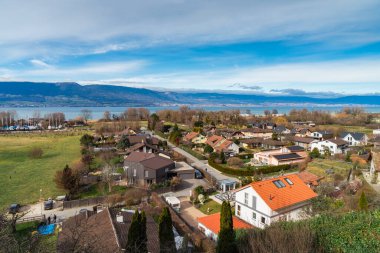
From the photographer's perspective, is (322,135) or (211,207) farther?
(322,135)

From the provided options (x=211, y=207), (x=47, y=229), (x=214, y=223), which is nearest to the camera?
(x=214, y=223)

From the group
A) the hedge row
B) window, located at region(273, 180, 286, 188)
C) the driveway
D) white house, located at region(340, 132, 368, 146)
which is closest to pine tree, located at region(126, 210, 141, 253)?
the driveway

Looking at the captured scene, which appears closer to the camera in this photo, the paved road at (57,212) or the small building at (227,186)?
the paved road at (57,212)

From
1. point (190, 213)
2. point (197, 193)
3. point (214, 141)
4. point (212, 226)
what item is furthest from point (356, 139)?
point (212, 226)

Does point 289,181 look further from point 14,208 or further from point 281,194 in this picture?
point 14,208

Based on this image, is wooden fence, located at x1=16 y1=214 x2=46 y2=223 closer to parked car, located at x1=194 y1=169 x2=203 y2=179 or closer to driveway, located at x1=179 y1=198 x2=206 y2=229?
driveway, located at x1=179 y1=198 x2=206 y2=229

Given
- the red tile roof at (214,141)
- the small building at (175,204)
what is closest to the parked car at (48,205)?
the small building at (175,204)

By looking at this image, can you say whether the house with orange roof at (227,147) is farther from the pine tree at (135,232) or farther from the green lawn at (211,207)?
the pine tree at (135,232)
